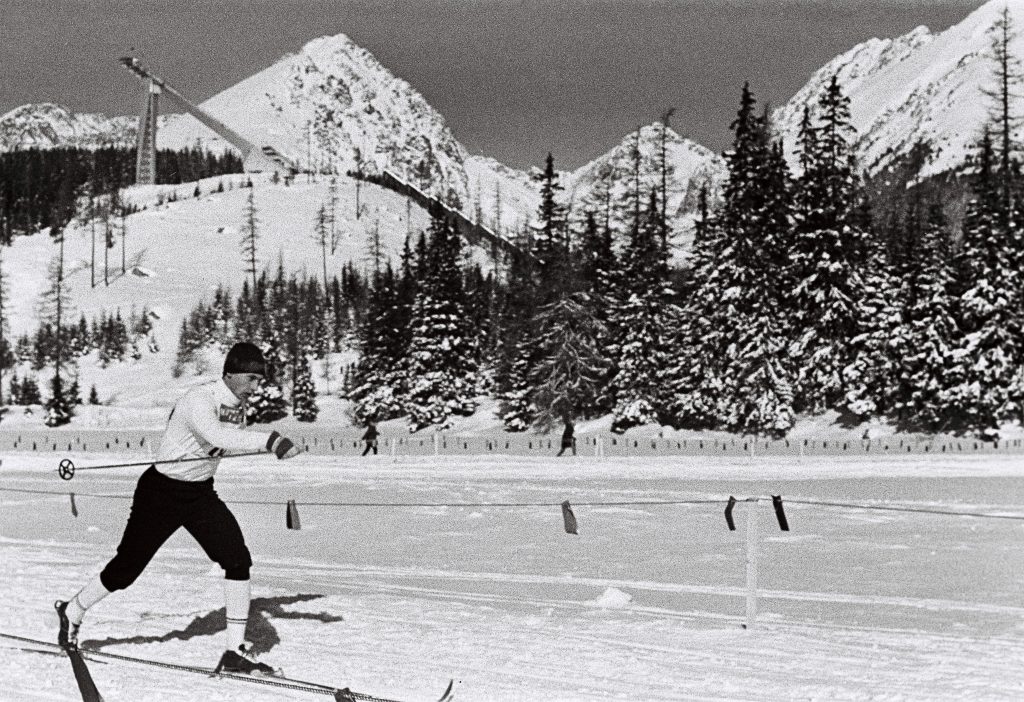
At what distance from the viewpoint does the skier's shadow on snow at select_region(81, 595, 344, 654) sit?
25.6 ft

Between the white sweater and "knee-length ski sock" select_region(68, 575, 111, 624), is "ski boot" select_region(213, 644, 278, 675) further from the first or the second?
the white sweater

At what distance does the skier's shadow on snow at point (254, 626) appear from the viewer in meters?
7.82

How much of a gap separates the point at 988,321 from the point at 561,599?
1394 inches

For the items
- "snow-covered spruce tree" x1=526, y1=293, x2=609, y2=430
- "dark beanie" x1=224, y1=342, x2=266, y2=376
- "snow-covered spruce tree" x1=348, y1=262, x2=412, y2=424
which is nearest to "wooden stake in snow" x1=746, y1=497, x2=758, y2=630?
"dark beanie" x1=224, y1=342, x2=266, y2=376

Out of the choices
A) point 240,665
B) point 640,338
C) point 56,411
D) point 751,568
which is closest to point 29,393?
point 56,411

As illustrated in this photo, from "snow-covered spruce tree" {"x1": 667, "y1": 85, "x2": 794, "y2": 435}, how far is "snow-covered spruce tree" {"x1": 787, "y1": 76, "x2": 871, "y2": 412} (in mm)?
862

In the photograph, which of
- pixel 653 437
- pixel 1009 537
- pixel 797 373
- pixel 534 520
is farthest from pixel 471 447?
pixel 1009 537

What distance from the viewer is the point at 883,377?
4438cm

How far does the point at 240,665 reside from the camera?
21.5 feet

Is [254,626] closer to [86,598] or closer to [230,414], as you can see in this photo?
[86,598]

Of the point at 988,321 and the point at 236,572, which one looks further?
the point at 988,321

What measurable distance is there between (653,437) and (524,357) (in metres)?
10.7

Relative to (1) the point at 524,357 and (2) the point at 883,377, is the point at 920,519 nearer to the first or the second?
(2) the point at 883,377

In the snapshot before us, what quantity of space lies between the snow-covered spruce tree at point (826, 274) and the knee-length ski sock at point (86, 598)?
41485 millimetres
